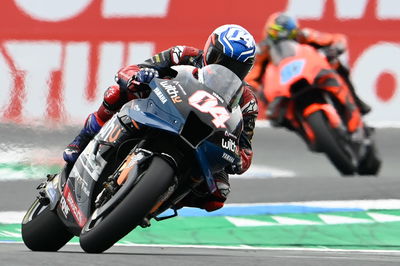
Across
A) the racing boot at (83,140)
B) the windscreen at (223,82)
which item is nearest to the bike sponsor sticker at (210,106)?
the windscreen at (223,82)

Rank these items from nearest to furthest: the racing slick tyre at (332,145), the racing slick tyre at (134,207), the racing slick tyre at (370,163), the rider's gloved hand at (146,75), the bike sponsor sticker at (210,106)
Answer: the racing slick tyre at (134,207) < the bike sponsor sticker at (210,106) < the rider's gloved hand at (146,75) < the racing slick tyre at (332,145) < the racing slick tyre at (370,163)

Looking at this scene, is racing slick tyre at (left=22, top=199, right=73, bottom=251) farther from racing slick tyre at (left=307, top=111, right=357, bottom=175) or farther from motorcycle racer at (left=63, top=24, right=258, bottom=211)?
racing slick tyre at (left=307, top=111, right=357, bottom=175)

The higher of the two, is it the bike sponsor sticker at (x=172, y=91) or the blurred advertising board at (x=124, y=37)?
the bike sponsor sticker at (x=172, y=91)

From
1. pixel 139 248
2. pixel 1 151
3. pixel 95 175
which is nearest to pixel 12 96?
pixel 1 151

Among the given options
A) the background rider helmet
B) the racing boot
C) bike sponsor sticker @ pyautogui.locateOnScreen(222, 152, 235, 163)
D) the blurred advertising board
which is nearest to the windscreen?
bike sponsor sticker @ pyautogui.locateOnScreen(222, 152, 235, 163)

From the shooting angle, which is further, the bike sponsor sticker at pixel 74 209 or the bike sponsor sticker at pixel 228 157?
the bike sponsor sticker at pixel 74 209

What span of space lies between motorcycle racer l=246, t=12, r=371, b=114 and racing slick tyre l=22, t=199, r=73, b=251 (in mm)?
4501

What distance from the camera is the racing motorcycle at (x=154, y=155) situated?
16.8ft

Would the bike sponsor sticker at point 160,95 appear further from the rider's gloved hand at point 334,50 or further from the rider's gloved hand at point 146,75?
the rider's gloved hand at point 334,50

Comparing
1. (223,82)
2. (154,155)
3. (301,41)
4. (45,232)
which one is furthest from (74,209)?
(301,41)

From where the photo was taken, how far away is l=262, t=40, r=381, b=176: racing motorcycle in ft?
31.9

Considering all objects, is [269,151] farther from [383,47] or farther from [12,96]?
[12,96]

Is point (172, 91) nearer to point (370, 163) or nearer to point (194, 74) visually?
point (194, 74)

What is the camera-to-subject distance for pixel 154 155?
207 inches
